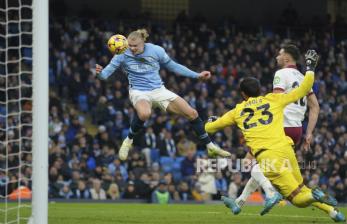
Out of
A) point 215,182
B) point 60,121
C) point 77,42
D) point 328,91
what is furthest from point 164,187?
point 328,91

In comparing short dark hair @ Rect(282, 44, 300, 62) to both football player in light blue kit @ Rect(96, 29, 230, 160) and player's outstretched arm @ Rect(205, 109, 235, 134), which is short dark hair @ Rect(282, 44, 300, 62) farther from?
player's outstretched arm @ Rect(205, 109, 235, 134)

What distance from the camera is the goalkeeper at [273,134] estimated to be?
982cm

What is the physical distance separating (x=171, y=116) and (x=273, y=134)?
16.6 m

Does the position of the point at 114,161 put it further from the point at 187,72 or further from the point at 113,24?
the point at 187,72

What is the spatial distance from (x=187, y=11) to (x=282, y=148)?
80.6 feet

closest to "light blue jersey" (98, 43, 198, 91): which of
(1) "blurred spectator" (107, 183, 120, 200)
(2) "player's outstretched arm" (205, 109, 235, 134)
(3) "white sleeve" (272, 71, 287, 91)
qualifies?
(3) "white sleeve" (272, 71, 287, 91)

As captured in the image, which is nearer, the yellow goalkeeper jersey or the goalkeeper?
the goalkeeper

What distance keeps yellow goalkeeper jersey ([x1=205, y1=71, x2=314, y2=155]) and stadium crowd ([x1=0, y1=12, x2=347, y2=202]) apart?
33.4ft

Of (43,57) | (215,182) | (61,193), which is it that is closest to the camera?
(43,57)

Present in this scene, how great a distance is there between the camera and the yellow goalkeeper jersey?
394 inches

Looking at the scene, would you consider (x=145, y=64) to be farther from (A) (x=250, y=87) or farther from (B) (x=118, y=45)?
(A) (x=250, y=87)

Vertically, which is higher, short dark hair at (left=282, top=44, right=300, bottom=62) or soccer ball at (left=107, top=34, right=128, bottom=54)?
soccer ball at (left=107, top=34, right=128, bottom=54)

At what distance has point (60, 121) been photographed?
24.5 m

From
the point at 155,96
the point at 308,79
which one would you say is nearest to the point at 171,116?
the point at 155,96
